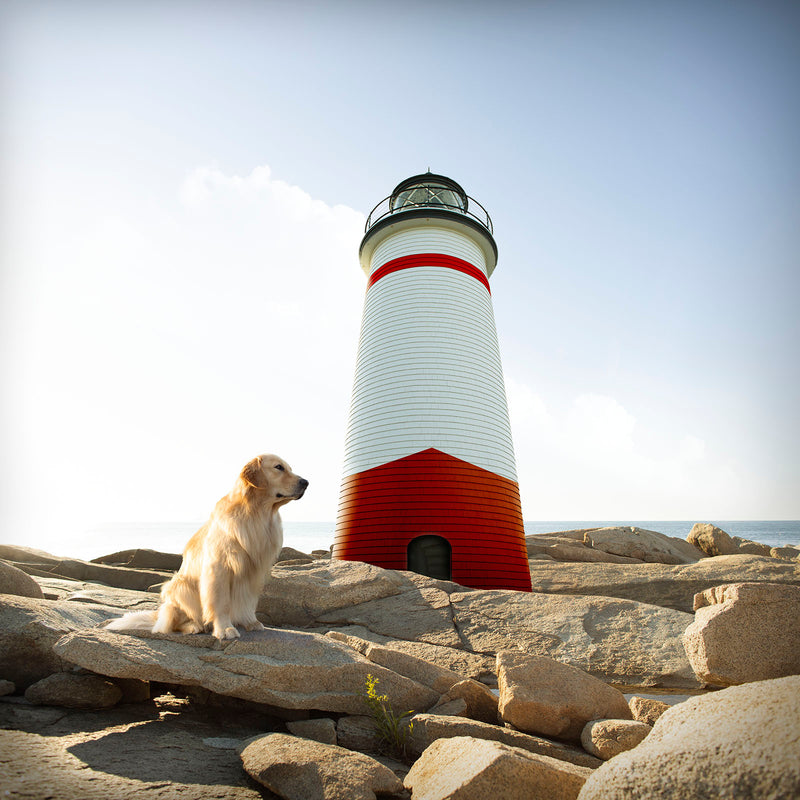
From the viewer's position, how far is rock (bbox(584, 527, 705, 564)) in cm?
1470

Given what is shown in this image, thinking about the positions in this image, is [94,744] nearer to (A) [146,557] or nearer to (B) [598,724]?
(B) [598,724]

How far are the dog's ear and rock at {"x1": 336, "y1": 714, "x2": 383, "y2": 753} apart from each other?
1.85 m

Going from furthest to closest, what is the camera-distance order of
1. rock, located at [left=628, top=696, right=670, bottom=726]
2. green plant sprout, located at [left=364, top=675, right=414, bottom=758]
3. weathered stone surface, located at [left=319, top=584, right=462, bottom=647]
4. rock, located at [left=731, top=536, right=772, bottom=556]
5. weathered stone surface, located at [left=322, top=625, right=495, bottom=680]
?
rock, located at [left=731, top=536, right=772, bottom=556], weathered stone surface, located at [left=319, top=584, right=462, bottom=647], weathered stone surface, located at [left=322, top=625, right=495, bottom=680], rock, located at [left=628, top=696, right=670, bottom=726], green plant sprout, located at [left=364, top=675, right=414, bottom=758]

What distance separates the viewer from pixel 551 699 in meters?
3.39

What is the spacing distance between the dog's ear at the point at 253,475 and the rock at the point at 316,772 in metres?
1.93

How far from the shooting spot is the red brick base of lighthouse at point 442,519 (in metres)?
9.68

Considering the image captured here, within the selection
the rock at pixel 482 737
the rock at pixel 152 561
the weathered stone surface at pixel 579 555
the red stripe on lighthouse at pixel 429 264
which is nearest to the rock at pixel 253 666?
the rock at pixel 482 737

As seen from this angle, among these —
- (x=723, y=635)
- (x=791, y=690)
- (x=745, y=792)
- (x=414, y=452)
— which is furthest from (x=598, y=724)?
(x=414, y=452)

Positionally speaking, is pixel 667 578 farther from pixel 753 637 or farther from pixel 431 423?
pixel 753 637

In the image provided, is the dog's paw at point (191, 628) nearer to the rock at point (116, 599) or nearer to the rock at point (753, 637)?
the rock at point (116, 599)

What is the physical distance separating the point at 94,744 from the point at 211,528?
1.67 metres

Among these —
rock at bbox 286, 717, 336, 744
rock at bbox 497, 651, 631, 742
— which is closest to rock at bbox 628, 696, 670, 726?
rock at bbox 497, 651, 631, 742

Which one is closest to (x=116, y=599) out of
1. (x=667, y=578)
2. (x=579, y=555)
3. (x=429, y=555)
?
(x=429, y=555)

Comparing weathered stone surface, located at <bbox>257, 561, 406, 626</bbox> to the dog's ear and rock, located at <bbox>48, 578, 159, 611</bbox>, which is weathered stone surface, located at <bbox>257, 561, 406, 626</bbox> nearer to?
rock, located at <bbox>48, 578, 159, 611</bbox>
